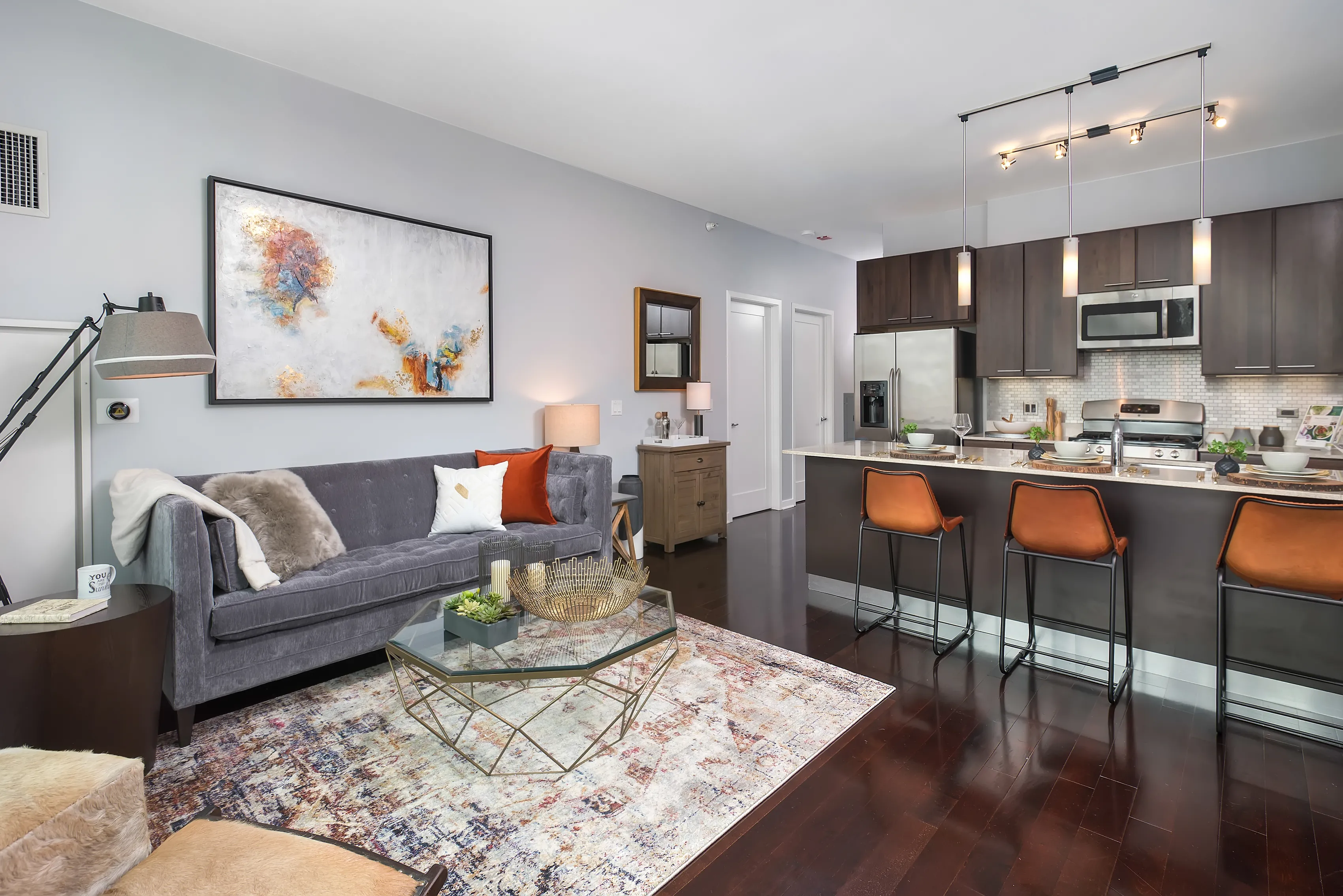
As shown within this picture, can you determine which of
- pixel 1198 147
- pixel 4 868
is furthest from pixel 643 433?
pixel 4 868

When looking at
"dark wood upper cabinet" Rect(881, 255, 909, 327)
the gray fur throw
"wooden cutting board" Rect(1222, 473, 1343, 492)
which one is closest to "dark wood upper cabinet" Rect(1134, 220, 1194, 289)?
"dark wood upper cabinet" Rect(881, 255, 909, 327)

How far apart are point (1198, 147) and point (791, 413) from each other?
3.82 meters

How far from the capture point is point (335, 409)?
11.9 ft

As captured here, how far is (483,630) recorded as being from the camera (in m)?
2.15

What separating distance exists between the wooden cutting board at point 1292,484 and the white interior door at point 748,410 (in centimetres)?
407

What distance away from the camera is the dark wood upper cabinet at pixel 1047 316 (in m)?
5.09

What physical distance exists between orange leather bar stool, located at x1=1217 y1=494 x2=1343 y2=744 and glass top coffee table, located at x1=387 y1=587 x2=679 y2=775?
2.03 m

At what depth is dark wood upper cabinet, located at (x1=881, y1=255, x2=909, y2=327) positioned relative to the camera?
5902 millimetres

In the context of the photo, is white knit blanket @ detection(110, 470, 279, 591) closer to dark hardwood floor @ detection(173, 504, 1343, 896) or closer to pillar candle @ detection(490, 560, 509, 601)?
dark hardwood floor @ detection(173, 504, 1343, 896)

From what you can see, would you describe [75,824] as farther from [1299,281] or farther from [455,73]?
[1299,281]

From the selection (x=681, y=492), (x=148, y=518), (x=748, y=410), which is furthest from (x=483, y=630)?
(x=748, y=410)

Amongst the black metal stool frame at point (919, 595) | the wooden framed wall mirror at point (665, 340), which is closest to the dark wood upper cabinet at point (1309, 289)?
the black metal stool frame at point (919, 595)

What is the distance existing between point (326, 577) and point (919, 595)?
2917 millimetres

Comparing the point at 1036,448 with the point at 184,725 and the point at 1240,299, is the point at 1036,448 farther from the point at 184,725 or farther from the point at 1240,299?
the point at 184,725
